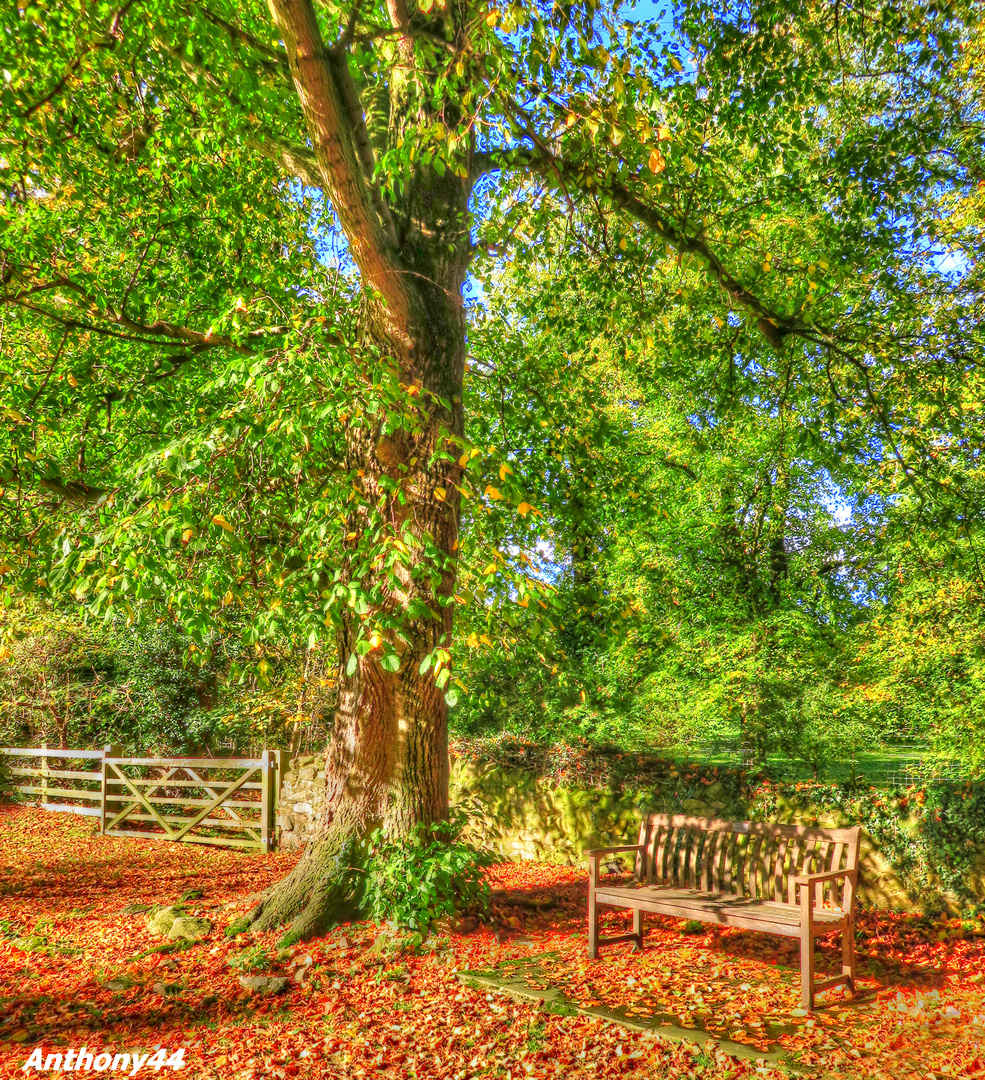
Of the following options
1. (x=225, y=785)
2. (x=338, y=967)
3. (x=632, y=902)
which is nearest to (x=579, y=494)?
(x=632, y=902)

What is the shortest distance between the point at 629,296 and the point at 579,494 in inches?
83.4

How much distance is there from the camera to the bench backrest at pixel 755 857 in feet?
17.0

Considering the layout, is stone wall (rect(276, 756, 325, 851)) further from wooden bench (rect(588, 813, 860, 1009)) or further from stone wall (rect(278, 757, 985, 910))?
wooden bench (rect(588, 813, 860, 1009))

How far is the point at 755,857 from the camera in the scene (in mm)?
5617

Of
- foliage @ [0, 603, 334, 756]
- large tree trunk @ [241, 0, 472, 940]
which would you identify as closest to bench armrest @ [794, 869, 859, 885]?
large tree trunk @ [241, 0, 472, 940]

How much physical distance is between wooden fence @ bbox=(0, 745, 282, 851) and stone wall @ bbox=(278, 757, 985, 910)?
43 centimetres

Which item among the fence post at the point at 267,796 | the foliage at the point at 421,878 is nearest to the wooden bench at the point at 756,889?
the foliage at the point at 421,878

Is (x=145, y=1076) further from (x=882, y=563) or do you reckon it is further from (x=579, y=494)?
(x=882, y=563)

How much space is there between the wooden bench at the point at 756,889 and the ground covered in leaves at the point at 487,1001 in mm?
343

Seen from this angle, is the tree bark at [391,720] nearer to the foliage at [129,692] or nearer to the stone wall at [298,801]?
the stone wall at [298,801]

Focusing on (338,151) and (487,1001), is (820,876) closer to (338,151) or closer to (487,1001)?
(487,1001)

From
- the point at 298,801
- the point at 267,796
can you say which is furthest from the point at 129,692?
the point at 298,801

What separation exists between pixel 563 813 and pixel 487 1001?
4712 mm

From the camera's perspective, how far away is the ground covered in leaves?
4.01 metres
